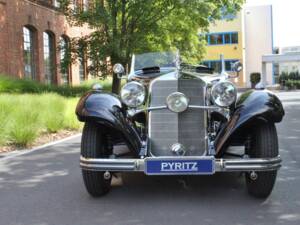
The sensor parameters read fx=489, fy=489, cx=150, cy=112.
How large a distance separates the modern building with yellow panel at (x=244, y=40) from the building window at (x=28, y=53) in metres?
31.6

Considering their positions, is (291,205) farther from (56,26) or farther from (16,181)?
(56,26)

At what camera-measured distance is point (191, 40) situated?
25.1 metres

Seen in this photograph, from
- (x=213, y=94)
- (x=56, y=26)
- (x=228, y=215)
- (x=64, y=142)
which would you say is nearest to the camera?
(x=228, y=215)

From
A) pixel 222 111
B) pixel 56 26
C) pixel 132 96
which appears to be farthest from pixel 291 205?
pixel 56 26

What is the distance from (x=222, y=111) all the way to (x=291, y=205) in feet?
4.32

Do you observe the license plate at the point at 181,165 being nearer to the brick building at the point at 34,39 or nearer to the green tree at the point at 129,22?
the green tree at the point at 129,22

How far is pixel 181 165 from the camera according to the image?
506 centimetres

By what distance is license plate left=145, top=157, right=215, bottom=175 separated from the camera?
199 inches

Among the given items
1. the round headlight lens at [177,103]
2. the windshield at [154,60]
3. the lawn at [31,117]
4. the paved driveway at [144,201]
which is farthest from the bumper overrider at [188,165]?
the lawn at [31,117]

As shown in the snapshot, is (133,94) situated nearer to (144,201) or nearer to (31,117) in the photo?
(144,201)

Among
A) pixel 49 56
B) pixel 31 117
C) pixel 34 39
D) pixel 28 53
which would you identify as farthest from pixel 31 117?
pixel 49 56

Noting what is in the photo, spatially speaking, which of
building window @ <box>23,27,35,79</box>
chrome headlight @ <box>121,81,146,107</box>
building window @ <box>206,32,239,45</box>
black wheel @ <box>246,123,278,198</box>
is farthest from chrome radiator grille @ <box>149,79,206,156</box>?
building window @ <box>206,32,239,45</box>

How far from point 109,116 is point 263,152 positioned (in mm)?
1733

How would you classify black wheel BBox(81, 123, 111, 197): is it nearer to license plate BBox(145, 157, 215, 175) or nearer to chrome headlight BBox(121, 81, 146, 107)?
chrome headlight BBox(121, 81, 146, 107)
